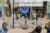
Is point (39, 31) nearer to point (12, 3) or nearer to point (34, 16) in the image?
point (34, 16)

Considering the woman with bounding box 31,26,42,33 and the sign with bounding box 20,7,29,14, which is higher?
the sign with bounding box 20,7,29,14

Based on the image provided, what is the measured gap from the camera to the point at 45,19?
2221 millimetres

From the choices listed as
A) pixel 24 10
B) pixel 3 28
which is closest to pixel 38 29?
pixel 24 10

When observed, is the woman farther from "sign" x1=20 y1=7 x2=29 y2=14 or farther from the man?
the man

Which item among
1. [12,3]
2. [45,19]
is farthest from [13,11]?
[45,19]

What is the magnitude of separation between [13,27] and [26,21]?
19cm

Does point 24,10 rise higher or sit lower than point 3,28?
higher

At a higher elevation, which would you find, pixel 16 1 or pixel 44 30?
pixel 16 1

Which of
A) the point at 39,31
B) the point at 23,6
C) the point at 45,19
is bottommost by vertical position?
the point at 39,31

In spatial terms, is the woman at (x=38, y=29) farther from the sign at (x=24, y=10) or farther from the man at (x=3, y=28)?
the man at (x=3, y=28)

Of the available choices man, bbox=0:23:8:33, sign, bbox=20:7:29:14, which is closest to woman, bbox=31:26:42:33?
sign, bbox=20:7:29:14

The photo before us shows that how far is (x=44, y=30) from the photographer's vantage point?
2240 mm

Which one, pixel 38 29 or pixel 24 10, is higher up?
pixel 24 10

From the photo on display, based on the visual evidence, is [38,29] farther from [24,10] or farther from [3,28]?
[3,28]
